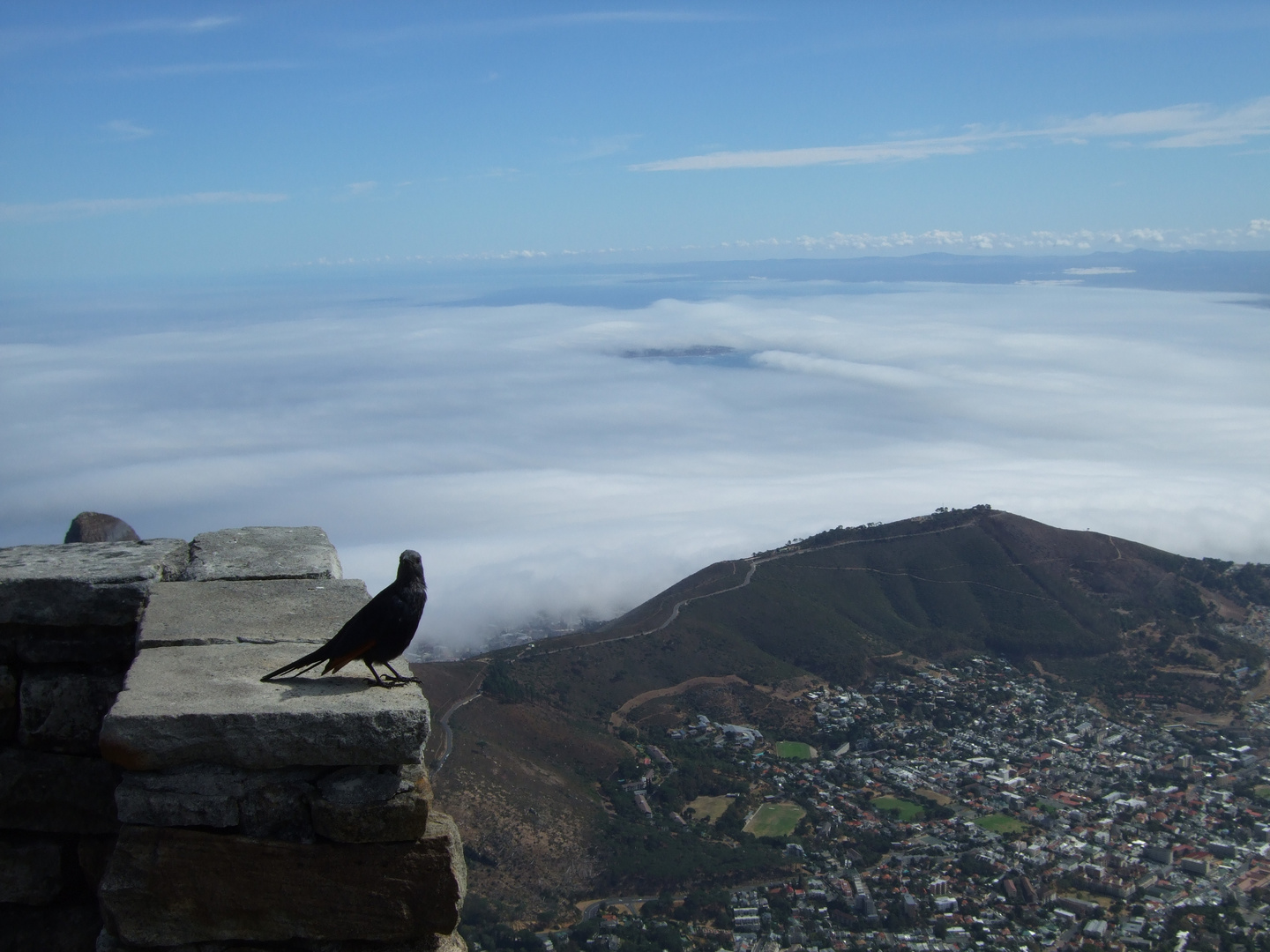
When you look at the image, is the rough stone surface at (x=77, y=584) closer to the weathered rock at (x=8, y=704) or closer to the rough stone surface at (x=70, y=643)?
the rough stone surface at (x=70, y=643)

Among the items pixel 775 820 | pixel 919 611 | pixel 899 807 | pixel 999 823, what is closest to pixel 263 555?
pixel 775 820

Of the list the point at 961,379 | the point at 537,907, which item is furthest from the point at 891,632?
the point at 961,379

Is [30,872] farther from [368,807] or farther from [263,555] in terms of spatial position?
Result: [368,807]

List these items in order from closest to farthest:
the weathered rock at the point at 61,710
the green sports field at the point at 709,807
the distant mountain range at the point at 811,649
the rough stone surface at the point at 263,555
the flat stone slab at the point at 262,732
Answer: the flat stone slab at the point at 262,732
the weathered rock at the point at 61,710
the rough stone surface at the point at 263,555
the distant mountain range at the point at 811,649
the green sports field at the point at 709,807

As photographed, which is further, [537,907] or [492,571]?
[492,571]

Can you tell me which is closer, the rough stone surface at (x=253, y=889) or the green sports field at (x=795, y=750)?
the rough stone surface at (x=253, y=889)

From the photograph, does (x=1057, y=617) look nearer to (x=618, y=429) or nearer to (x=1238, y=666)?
(x=1238, y=666)

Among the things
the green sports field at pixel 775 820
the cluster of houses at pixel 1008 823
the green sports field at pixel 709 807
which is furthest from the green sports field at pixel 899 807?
the green sports field at pixel 709 807
